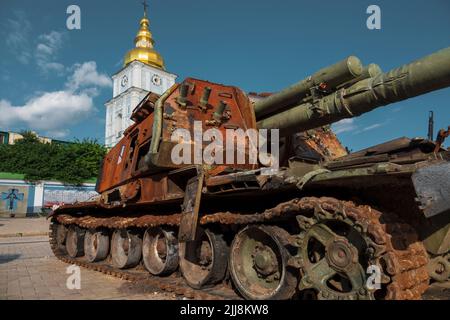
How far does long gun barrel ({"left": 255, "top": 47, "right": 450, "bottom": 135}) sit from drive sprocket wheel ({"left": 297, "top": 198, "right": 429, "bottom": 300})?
146cm

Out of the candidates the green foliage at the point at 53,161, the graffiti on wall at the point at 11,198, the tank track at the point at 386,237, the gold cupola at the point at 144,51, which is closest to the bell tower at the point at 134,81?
the gold cupola at the point at 144,51

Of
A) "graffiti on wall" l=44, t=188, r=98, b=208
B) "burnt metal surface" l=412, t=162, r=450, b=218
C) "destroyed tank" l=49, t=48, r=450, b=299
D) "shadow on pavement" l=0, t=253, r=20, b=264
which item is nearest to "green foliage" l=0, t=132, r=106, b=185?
"graffiti on wall" l=44, t=188, r=98, b=208

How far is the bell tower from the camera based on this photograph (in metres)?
49.4

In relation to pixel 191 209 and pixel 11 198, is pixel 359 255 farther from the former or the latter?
pixel 11 198

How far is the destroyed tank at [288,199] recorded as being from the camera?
12.3 feet

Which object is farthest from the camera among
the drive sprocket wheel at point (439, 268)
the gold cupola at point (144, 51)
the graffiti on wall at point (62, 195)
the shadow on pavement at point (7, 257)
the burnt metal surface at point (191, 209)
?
the gold cupola at point (144, 51)

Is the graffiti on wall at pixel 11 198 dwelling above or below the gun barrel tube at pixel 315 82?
below

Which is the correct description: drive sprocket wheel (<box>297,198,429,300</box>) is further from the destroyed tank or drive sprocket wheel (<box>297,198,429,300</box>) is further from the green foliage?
the green foliage

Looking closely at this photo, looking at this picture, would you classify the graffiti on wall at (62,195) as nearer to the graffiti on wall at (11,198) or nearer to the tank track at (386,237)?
the graffiti on wall at (11,198)

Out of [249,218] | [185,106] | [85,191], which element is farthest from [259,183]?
[85,191]

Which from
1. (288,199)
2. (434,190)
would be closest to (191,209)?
(288,199)

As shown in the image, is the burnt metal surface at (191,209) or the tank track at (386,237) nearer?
the tank track at (386,237)

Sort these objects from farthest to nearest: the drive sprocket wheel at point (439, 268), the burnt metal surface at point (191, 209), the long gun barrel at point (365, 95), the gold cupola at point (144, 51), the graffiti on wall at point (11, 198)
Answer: the gold cupola at point (144, 51)
the graffiti on wall at point (11, 198)
the burnt metal surface at point (191, 209)
the drive sprocket wheel at point (439, 268)
the long gun barrel at point (365, 95)

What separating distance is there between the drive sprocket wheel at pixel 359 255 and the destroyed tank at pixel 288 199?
1cm
